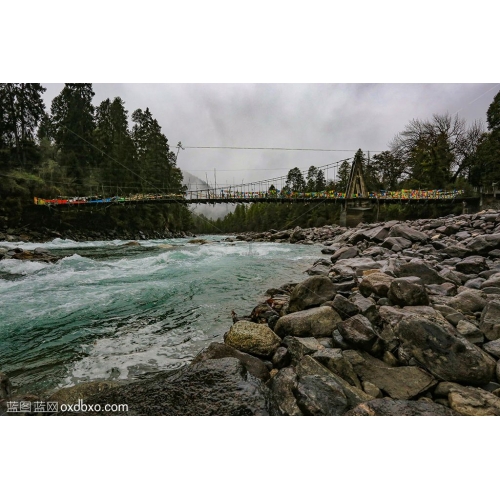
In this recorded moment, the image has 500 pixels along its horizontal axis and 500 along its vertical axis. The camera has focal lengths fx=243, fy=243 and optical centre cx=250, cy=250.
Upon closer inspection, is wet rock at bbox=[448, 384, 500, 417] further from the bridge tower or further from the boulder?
the bridge tower

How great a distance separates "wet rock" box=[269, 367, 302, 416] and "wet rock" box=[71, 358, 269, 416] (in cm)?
7

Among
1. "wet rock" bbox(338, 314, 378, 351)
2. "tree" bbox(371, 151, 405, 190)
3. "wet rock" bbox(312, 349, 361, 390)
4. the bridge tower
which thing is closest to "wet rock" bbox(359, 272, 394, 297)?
"wet rock" bbox(338, 314, 378, 351)

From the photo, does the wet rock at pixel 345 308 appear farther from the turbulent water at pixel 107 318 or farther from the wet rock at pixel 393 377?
the turbulent water at pixel 107 318

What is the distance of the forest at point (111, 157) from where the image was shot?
5.58 metres

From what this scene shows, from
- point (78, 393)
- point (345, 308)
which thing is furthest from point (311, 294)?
point (78, 393)

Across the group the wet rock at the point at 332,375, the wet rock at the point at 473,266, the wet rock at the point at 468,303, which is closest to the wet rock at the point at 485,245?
the wet rock at the point at 473,266

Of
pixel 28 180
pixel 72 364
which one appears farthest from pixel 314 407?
pixel 28 180

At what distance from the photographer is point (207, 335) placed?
2773mm

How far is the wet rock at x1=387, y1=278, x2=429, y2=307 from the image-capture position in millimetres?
2453

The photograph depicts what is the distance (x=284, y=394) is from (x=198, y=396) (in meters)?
0.52

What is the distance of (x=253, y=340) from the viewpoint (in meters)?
2.13

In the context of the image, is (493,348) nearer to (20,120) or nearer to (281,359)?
(281,359)

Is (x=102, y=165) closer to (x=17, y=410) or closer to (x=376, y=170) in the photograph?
(x=17, y=410)

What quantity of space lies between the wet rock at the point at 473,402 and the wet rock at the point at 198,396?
1103 mm
